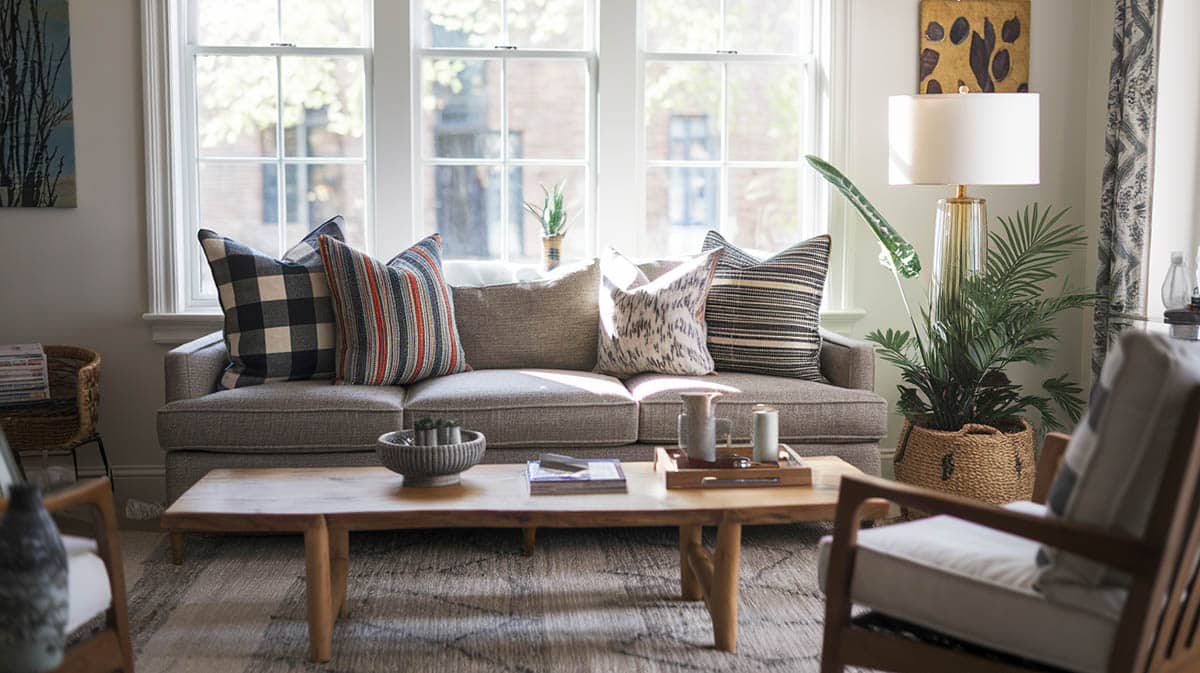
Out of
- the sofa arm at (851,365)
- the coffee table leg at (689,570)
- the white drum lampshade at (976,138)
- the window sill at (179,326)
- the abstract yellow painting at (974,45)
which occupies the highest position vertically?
the abstract yellow painting at (974,45)

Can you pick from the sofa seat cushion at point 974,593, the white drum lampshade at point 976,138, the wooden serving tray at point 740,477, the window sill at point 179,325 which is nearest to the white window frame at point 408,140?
the window sill at point 179,325

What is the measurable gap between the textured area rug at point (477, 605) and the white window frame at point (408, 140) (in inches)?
47.5

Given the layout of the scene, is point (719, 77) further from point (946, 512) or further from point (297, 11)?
point (946, 512)

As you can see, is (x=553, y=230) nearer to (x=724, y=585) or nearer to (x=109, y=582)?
(x=724, y=585)

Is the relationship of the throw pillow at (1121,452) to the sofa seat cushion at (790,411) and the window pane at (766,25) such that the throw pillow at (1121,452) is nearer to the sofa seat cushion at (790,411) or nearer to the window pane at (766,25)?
the sofa seat cushion at (790,411)

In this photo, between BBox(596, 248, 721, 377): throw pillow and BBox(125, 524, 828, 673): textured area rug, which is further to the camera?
BBox(596, 248, 721, 377): throw pillow

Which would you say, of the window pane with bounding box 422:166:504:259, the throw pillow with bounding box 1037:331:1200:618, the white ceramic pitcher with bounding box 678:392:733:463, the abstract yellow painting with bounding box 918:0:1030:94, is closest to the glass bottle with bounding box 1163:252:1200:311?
the abstract yellow painting with bounding box 918:0:1030:94

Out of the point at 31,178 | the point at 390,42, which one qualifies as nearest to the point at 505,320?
the point at 390,42

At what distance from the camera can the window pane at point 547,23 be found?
4648 millimetres

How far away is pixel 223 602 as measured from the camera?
312 cm

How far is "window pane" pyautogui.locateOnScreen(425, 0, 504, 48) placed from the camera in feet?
15.2

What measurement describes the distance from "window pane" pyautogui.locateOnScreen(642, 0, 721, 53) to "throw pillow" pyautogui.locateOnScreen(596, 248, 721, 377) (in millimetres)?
1105

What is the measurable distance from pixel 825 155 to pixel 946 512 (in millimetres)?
2891

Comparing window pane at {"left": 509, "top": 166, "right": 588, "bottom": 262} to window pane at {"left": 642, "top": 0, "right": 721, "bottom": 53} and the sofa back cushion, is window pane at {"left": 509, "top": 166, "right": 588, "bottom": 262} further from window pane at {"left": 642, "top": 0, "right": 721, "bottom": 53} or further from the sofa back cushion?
window pane at {"left": 642, "top": 0, "right": 721, "bottom": 53}
